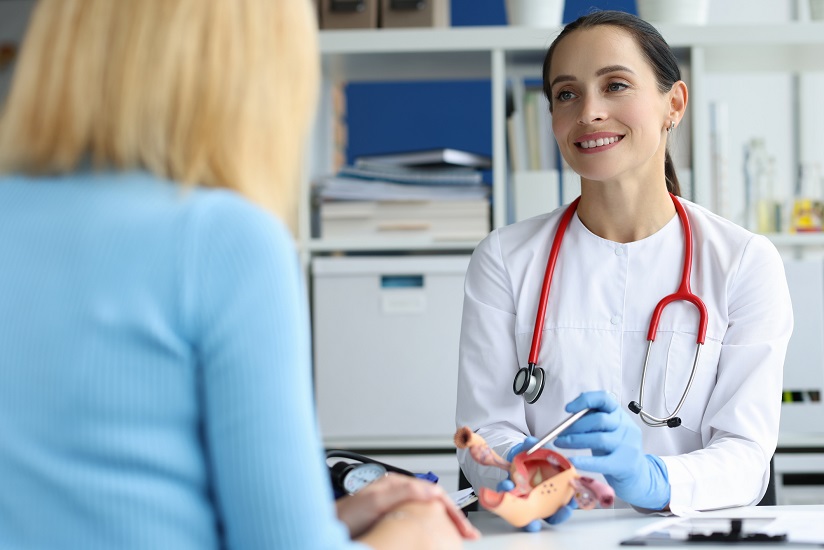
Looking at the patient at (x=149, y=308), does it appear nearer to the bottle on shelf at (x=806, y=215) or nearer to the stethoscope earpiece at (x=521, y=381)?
the stethoscope earpiece at (x=521, y=381)

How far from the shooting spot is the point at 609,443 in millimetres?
1152

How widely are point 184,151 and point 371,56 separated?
1.74m

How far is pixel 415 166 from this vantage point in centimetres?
235

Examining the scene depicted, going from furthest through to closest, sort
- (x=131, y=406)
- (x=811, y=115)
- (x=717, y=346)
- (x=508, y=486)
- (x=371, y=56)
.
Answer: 1. (x=811, y=115)
2. (x=371, y=56)
3. (x=717, y=346)
4. (x=508, y=486)
5. (x=131, y=406)

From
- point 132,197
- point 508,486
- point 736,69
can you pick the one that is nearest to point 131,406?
point 132,197

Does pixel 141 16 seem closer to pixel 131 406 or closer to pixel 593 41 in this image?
pixel 131 406

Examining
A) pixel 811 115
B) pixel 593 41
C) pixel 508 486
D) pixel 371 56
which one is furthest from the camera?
pixel 811 115

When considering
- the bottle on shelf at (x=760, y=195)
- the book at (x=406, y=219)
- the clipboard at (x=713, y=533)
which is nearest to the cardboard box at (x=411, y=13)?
the book at (x=406, y=219)

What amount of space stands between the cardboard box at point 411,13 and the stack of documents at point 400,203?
14.4 inches

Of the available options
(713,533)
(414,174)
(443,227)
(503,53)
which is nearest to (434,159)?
(414,174)

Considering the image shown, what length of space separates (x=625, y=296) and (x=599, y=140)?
27 cm

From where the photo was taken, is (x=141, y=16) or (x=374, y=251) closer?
(x=141, y=16)

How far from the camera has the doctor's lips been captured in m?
1.59

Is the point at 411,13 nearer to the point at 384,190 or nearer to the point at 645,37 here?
the point at 384,190
